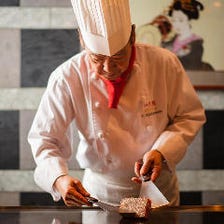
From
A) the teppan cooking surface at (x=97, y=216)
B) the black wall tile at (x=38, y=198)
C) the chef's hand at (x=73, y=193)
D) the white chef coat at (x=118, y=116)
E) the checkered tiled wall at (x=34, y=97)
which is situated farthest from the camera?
the checkered tiled wall at (x=34, y=97)

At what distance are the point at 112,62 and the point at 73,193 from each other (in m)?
0.47

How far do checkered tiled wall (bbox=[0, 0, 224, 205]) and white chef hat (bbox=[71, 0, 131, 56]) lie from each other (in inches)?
40.7

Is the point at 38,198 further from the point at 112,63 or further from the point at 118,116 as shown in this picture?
the point at 112,63

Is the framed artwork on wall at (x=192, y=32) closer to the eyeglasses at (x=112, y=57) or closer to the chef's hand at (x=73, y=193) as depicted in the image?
the eyeglasses at (x=112, y=57)

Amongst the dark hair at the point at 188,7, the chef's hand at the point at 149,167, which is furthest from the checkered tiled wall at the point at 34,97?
the chef's hand at the point at 149,167

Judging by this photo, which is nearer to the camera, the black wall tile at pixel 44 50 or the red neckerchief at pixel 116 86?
the red neckerchief at pixel 116 86

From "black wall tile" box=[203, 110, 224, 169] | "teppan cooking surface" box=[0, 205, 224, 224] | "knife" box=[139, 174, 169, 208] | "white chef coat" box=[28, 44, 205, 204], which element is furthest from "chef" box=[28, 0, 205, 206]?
"black wall tile" box=[203, 110, 224, 169]

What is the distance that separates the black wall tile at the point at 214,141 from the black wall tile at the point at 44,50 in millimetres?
869

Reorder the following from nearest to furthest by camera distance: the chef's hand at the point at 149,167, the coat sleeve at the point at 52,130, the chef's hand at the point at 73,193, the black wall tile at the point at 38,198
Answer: the chef's hand at the point at 73,193 < the chef's hand at the point at 149,167 < the coat sleeve at the point at 52,130 < the black wall tile at the point at 38,198

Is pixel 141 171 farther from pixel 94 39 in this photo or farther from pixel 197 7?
pixel 197 7

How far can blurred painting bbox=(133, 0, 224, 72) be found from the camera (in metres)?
2.54

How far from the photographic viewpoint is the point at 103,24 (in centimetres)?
152

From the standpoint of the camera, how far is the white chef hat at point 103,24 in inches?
59.3

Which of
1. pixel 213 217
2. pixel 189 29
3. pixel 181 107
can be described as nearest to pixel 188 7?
pixel 189 29
